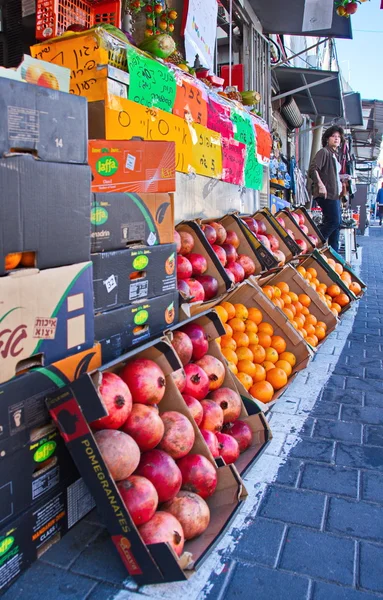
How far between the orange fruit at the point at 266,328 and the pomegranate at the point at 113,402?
2.19m

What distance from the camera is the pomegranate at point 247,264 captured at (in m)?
4.38

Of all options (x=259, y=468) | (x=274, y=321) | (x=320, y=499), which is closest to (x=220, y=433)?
(x=259, y=468)

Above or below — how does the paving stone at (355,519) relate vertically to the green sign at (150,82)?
below

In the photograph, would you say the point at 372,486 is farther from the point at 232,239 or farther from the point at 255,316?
the point at 232,239

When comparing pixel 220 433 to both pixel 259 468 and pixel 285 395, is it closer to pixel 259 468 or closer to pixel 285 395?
pixel 259 468

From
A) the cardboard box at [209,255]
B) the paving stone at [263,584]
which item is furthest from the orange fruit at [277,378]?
the paving stone at [263,584]

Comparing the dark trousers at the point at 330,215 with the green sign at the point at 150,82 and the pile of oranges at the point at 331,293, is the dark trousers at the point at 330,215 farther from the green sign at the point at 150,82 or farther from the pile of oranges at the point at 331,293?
the green sign at the point at 150,82

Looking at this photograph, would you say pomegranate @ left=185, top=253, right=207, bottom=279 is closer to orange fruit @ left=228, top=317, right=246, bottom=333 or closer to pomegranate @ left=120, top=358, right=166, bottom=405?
orange fruit @ left=228, top=317, right=246, bottom=333

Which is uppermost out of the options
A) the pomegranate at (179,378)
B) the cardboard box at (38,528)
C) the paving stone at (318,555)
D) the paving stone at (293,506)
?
the pomegranate at (179,378)

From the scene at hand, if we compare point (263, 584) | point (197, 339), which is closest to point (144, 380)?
point (197, 339)

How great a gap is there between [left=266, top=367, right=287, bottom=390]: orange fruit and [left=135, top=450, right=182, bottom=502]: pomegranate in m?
1.72

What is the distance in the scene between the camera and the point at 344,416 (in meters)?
3.47

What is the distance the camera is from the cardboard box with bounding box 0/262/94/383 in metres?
1.77

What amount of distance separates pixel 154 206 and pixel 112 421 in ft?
Answer: 4.14
